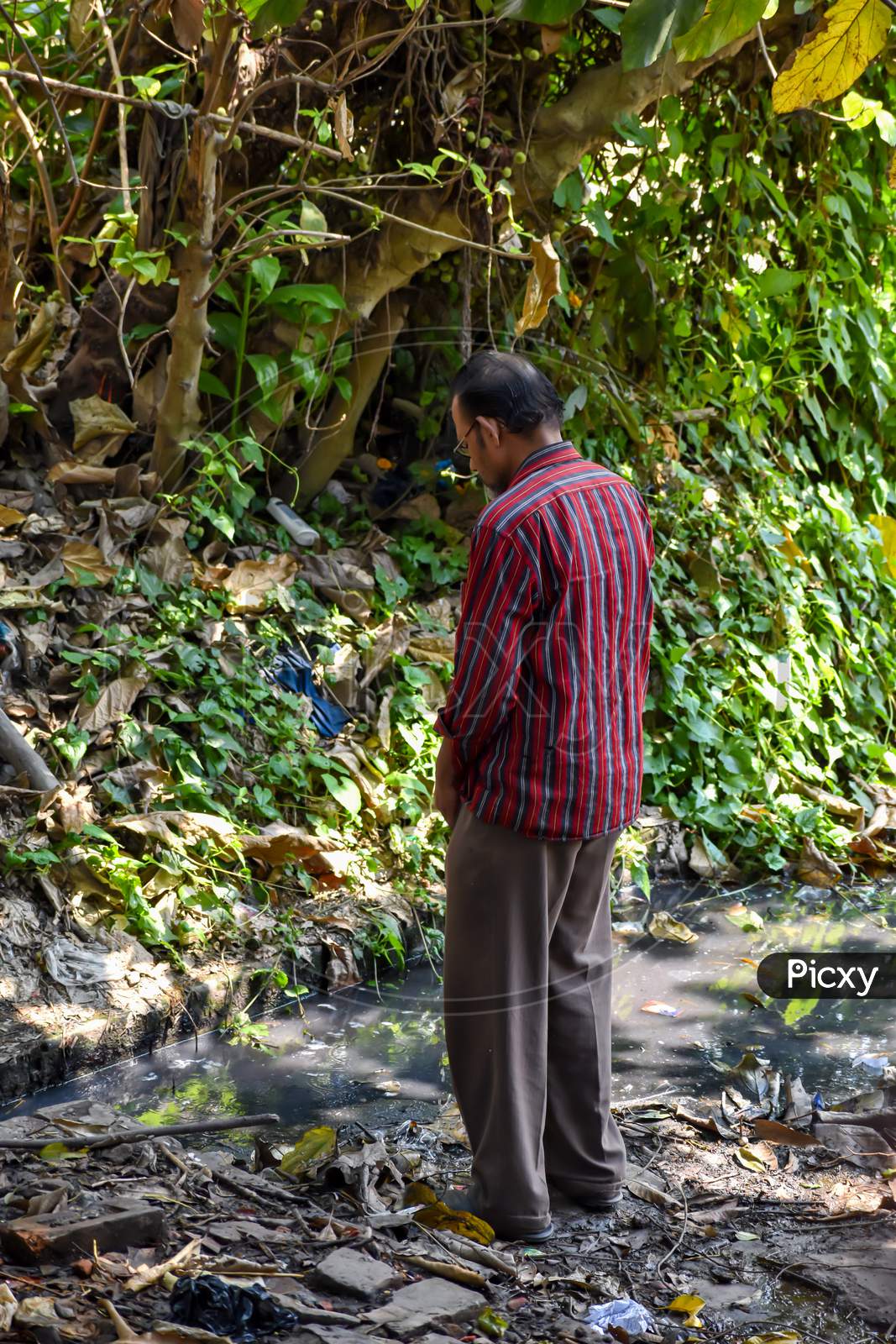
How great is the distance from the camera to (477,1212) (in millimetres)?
2904

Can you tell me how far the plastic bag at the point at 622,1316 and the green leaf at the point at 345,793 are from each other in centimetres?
245

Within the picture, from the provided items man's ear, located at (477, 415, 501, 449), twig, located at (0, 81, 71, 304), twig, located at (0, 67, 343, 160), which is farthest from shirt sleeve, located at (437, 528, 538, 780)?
twig, located at (0, 81, 71, 304)

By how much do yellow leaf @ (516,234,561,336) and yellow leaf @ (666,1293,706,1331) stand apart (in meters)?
3.14

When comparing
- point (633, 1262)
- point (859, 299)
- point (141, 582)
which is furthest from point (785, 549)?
point (633, 1262)

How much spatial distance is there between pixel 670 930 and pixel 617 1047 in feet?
3.25

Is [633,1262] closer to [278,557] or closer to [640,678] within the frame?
[640,678]

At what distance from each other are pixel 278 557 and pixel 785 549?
273 centimetres

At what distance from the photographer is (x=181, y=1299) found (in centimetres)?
224

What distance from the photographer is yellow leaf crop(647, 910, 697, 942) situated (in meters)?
4.96

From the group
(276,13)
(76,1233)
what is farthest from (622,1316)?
(276,13)

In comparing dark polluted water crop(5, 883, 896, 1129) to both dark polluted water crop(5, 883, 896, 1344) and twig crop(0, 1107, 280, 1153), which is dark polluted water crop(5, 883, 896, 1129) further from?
twig crop(0, 1107, 280, 1153)

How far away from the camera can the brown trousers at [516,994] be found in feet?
9.19

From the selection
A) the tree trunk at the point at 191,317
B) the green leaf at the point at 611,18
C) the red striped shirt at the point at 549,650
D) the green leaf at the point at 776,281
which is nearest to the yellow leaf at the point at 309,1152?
the red striped shirt at the point at 549,650

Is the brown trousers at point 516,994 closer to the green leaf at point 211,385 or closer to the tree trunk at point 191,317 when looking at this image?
the tree trunk at point 191,317
